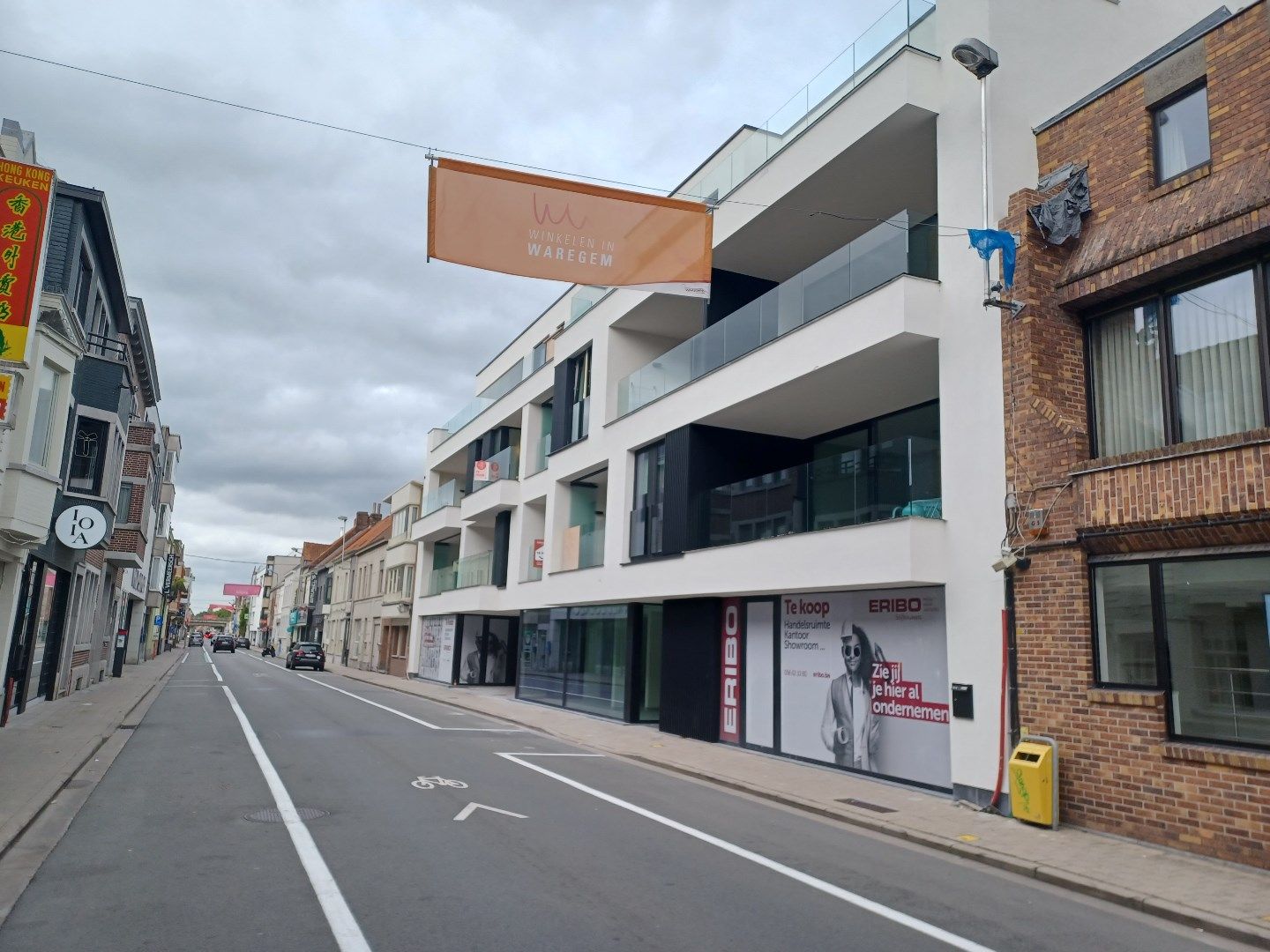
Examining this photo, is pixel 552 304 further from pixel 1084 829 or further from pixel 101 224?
pixel 1084 829

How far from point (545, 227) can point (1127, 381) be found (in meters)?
6.67

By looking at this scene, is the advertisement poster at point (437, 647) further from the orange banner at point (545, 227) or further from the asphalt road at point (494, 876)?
the orange banner at point (545, 227)

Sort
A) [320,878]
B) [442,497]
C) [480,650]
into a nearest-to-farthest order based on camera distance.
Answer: [320,878] → [480,650] → [442,497]

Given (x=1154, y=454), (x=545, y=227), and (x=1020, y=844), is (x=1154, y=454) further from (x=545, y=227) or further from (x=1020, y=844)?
(x=545, y=227)

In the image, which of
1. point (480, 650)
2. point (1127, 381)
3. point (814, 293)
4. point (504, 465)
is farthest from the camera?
point (480, 650)

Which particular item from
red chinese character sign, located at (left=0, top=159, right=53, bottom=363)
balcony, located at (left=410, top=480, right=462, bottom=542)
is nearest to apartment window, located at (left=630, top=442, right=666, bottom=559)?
red chinese character sign, located at (left=0, top=159, right=53, bottom=363)

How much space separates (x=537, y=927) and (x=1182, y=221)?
9038mm

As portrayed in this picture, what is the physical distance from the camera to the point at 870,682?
1317 cm

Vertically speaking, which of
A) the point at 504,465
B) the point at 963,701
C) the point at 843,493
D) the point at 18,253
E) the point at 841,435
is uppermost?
the point at 504,465

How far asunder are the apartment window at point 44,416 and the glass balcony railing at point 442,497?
19.6 metres

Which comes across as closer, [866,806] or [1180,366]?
[1180,366]

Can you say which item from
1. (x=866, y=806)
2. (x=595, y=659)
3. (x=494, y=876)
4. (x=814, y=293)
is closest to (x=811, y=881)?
(x=494, y=876)

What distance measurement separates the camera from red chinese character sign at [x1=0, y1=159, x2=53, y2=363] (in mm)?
11625

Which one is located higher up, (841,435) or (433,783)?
(841,435)
